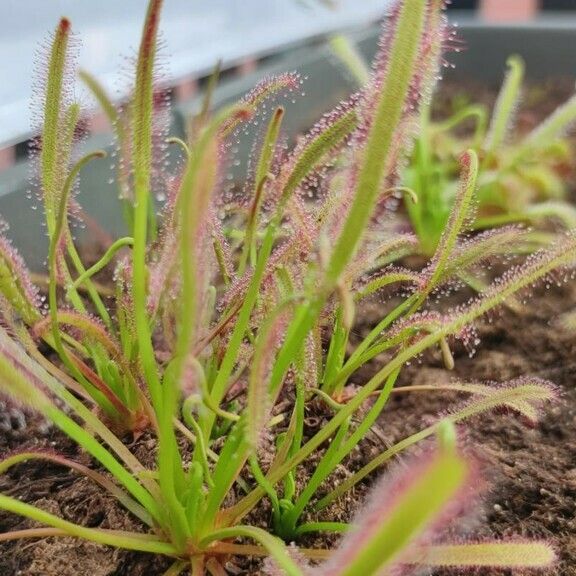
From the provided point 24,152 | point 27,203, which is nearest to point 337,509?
point 27,203

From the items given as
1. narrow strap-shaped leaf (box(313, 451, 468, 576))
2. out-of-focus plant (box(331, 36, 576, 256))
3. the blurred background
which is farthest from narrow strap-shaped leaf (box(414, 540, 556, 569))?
out-of-focus plant (box(331, 36, 576, 256))

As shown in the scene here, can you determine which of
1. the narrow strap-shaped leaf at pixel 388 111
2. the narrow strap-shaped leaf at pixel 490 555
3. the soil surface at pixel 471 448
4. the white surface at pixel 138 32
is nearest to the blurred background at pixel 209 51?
the white surface at pixel 138 32

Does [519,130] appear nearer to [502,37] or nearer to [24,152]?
[502,37]

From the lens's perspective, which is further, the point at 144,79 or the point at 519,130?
the point at 519,130

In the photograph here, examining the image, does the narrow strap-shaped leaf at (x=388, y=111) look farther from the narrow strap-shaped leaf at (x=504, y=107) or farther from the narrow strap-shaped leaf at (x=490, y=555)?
the narrow strap-shaped leaf at (x=504, y=107)

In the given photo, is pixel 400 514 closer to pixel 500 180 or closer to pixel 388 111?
pixel 388 111

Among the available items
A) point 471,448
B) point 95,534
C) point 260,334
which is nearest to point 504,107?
point 471,448

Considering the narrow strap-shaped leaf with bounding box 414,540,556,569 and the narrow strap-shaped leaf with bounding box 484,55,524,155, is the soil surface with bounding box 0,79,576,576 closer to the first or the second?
the narrow strap-shaped leaf with bounding box 414,540,556,569
